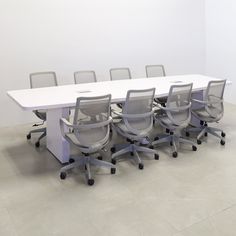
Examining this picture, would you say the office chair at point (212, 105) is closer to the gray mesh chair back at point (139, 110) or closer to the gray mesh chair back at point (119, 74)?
the gray mesh chair back at point (139, 110)

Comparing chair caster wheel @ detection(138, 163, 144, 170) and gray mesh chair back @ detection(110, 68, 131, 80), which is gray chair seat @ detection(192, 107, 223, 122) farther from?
gray mesh chair back @ detection(110, 68, 131, 80)

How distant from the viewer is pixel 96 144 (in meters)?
3.19

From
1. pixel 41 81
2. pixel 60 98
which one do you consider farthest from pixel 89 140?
pixel 41 81

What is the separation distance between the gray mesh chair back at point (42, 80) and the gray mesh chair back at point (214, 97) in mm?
2267

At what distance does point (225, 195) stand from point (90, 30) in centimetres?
382

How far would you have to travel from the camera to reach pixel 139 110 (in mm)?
3518

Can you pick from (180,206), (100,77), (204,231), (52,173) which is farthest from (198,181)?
(100,77)

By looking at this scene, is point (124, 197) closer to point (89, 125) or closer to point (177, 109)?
point (89, 125)

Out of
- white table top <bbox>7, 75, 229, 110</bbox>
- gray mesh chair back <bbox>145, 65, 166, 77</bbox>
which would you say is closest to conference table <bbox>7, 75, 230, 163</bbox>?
white table top <bbox>7, 75, 229, 110</bbox>

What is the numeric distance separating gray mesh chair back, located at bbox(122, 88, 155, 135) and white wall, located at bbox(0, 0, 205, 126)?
2.37 m

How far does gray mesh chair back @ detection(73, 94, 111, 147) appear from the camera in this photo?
3033mm

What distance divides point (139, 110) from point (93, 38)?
2.60 m

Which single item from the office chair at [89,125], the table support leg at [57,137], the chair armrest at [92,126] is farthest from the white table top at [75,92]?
the chair armrest at [92,126]

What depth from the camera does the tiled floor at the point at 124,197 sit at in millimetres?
2496
